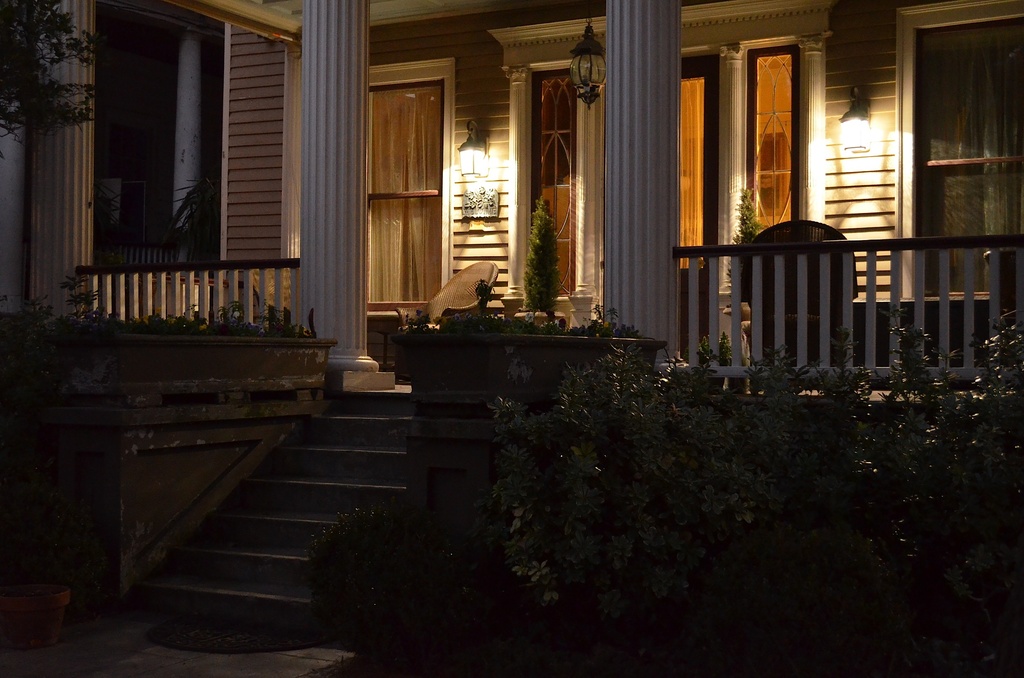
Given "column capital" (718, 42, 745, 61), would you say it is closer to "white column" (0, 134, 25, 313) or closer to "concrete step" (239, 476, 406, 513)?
"concrete step" (239, 476, 406, 513)

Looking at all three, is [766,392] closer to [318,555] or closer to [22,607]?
[318,555]

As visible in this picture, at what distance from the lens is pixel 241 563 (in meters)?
6.29

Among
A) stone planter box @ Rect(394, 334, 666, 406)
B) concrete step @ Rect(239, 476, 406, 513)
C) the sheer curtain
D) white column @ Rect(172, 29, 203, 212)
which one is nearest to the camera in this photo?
stone planter box @ Rect(394, 334, 666, 406)

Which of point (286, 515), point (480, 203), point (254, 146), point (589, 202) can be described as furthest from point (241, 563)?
point (254, 146)

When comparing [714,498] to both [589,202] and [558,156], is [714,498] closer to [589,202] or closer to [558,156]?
[589,202]

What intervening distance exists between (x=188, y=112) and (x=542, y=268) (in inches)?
339

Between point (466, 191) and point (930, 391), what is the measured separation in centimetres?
707

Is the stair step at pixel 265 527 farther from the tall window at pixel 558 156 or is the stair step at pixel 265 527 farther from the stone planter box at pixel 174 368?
the tall window at pixel 558 156

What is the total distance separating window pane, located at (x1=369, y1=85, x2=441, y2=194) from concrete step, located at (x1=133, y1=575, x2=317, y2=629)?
6541mm

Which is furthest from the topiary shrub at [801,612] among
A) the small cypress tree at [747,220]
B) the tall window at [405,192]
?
the tall window at [405,192]

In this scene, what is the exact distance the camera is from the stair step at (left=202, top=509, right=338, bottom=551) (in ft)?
21.2

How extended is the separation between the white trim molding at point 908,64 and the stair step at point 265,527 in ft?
19.3

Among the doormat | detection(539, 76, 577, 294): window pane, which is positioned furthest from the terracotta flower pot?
detection(539, 76, 577, 294): window pane

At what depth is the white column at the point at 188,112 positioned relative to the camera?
1725 cm
